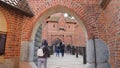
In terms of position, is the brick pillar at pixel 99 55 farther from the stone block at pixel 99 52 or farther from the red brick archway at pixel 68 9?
the red brick archway at pixel 68 9

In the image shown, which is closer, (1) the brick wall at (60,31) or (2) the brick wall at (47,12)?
(2) the brick wall at (47,12)

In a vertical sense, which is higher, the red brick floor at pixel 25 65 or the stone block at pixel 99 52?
the stone block at pixel 99 52

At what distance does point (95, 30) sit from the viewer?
577cm

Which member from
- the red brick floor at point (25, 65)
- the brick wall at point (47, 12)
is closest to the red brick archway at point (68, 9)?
the brick wall at point (47, 12)

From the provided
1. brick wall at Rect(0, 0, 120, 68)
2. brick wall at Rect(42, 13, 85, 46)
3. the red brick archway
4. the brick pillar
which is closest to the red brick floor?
brick wall at Rect(0, 0, 120, 68)

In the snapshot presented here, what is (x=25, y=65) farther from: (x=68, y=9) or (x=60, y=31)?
(x=60, y=31)

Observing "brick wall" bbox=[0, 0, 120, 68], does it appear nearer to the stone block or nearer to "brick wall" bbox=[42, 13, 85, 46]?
the stone block

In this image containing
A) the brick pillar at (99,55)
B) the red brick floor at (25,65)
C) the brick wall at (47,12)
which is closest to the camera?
the brick wall at (47,12)

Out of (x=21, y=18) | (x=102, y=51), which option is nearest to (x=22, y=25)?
(x=21, y=18)

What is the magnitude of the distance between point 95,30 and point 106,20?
51 centimetres

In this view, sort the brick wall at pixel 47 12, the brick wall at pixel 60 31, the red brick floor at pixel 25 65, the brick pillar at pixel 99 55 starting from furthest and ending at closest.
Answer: the brick wall at pixel 60 31, the red brick floor at pixel 25 65, the brick pillar at pixel 99 55, the brick wall at pixel 47 12

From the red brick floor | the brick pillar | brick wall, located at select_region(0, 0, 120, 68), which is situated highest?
brick wall, located at select_region(0, 0, 120, 68)

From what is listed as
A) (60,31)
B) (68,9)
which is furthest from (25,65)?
(60,31)

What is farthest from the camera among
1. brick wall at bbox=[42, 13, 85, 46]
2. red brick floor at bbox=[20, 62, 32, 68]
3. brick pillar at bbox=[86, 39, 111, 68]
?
brick wall at bbox=[42, 13, 85, 46]
